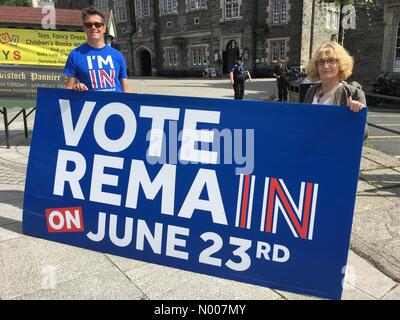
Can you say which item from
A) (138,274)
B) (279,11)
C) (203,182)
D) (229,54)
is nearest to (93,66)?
(203,182)

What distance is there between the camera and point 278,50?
96.7ft

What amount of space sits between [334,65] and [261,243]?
4.59ft

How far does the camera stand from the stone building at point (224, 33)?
28.4 m

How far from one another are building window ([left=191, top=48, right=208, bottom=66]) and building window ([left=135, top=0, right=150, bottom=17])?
8.09 meters

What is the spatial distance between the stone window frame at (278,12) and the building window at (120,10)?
19.3 meters

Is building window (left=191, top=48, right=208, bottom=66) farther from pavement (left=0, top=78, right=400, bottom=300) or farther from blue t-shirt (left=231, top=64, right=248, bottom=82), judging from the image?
pavement (left=0, top=78, right=400, bottom=300)

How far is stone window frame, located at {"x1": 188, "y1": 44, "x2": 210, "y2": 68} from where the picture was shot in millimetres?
34562

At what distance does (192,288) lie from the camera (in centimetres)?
258

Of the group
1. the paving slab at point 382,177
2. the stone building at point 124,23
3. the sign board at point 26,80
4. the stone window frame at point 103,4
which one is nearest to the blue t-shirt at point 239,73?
the sign board at point 26,80

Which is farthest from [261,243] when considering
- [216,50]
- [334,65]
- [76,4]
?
[76,4]

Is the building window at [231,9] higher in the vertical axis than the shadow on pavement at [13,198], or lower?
higher

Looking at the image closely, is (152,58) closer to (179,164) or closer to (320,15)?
(320,15)

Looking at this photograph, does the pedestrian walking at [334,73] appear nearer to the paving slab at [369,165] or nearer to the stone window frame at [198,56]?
the paving slab at [369,165]
